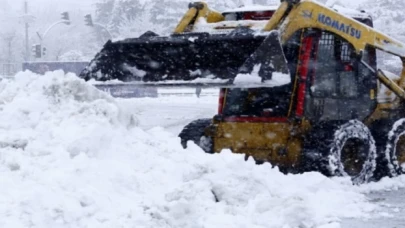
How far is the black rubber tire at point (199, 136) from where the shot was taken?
10.4 metres

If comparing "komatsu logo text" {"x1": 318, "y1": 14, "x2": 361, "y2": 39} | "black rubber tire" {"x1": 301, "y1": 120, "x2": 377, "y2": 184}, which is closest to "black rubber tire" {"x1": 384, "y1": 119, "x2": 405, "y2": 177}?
"black rubber tire" {"x1": 301, "y1": 120, "x2": 377, "y2": 184}

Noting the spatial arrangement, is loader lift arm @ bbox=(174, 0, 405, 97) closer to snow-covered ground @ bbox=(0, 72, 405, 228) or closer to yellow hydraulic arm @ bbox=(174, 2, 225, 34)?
yellow hydraulic arm @ bbox=(174, 2, 225, 34)

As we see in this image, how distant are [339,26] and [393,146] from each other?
183 cm

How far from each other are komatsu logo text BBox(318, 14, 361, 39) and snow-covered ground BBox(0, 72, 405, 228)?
6.82ft

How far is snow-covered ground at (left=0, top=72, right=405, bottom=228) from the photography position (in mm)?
6078

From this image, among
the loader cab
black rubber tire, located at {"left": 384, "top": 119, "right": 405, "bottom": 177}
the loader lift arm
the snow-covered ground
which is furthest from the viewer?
black rubber tire, located at {"left": 384, "top": 119, "right": 405, "bottom": 177}

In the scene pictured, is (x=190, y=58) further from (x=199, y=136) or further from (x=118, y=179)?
(x=118, y=179)

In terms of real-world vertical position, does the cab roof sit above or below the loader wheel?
above

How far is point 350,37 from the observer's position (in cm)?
1006

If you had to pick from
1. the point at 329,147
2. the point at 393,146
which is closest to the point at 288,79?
the point at 329,147

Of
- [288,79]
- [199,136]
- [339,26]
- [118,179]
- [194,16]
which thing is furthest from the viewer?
[194,16]

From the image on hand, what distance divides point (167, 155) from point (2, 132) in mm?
1654

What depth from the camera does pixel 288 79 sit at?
8.71 metres

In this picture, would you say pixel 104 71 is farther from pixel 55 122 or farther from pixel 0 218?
pixel 0 218
